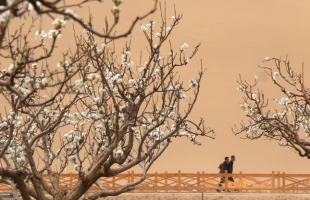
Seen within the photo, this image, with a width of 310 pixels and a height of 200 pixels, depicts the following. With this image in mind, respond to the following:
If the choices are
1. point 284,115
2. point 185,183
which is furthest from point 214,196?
point 284,115

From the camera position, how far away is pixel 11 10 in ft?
13.5

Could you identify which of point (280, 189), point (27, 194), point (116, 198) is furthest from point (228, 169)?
point (27, 194)

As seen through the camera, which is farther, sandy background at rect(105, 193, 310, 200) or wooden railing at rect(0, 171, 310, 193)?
wooden railing at rect(0, 171, 310, 193)

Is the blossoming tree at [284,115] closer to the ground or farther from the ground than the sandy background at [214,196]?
farther from the ground

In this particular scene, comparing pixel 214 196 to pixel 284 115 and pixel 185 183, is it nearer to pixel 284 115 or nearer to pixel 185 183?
pixel 185 183

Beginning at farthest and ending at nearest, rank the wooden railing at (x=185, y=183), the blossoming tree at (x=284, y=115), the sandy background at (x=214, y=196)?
the wooden railing at (x=185, y=183) < the sandy background at (x=214, y=196) < the blossoming tree at (x=284, y=115)

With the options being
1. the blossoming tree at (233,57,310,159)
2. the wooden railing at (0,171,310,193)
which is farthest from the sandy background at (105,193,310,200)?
the blossoming tree at (233,57,310,159)

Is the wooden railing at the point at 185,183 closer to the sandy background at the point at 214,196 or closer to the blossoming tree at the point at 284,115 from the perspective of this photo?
the sandy background at the point at 214,196

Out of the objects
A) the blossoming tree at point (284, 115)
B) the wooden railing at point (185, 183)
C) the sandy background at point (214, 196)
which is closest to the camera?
the blossoming tree at point (284, 115)

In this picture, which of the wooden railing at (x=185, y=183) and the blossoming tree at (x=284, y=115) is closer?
the blossoming tree at (x=284, y=115)

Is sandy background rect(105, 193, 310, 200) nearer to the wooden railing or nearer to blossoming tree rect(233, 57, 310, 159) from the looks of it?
the wooden railing

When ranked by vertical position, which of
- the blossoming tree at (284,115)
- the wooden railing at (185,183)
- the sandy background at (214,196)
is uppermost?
the blossoming tree at (284,115)

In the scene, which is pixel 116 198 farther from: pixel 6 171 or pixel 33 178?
pixel 6 171

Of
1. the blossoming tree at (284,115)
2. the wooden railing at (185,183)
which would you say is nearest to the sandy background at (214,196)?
the wooden railing at (185,183)
